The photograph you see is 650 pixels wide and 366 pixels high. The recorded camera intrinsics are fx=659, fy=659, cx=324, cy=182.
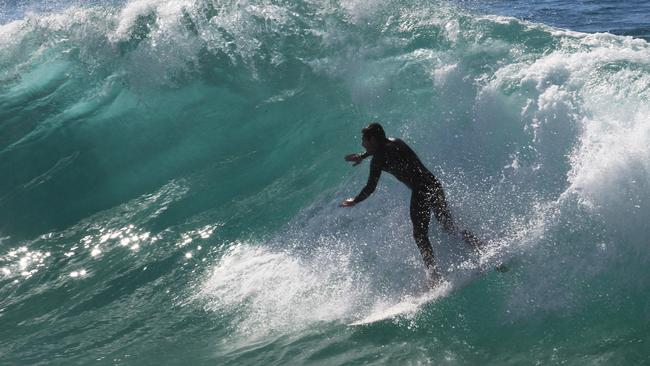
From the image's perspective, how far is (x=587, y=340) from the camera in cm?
497

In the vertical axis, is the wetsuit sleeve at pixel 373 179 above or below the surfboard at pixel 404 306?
above

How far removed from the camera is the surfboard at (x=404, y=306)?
5.78 meters

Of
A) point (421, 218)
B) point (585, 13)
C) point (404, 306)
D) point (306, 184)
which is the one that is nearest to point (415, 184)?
point (421, 218)

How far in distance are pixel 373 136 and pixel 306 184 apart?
282 cm

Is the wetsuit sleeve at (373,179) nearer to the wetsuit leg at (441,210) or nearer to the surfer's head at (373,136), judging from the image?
the surfer's head at (373,136)

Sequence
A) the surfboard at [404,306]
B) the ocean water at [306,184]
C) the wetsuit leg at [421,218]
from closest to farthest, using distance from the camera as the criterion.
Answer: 1. the ocean water at [306,184]
2. the surfboard at [404,306]
3. the wetsuit leg at [421,218]

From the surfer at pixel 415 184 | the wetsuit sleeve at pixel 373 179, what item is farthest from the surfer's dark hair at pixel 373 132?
the wetsuit sleeve at pixel 373 179

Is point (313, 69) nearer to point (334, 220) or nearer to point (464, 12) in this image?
point (464, 12)

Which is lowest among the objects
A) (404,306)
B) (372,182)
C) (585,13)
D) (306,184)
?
(404,306)

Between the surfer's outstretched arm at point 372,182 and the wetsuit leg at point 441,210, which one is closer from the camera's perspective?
the surfer's outstretched arm at point 372,182

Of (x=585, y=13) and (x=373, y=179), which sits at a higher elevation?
(x=585, y=13)

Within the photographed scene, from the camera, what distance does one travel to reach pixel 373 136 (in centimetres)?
591

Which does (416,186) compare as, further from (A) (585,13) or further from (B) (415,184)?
(A) (585,13)

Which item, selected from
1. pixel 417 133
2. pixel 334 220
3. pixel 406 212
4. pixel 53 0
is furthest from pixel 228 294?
pixel 53 0
